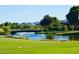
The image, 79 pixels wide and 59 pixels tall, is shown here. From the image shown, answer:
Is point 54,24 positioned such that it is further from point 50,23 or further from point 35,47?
point 35,47

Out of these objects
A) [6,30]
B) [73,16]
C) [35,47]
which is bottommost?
[35,47]

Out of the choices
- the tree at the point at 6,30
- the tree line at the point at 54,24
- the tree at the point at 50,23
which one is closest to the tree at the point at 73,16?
the tree line at the point at 54,24

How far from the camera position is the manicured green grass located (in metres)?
5.58

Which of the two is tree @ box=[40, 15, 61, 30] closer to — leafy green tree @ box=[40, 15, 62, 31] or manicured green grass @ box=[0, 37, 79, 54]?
leafy green tree @ box=[40, 15, 62, 31]

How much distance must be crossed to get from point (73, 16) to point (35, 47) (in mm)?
438

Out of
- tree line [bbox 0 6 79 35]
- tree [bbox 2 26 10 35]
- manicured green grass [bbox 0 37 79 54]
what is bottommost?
manicured green grass [bbox 0 37 79 54]

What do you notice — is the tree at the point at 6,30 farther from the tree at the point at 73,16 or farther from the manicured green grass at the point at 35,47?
the tree at the point at 73,16

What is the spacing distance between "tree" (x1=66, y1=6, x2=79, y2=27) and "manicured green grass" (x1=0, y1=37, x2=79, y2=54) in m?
0.18

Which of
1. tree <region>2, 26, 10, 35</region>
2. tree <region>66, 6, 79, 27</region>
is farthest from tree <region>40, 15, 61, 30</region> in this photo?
tree <region>2, 26, 10, 35</region>

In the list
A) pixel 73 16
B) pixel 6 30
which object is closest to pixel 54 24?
pixel 73 16

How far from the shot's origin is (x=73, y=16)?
5668 millimetres
